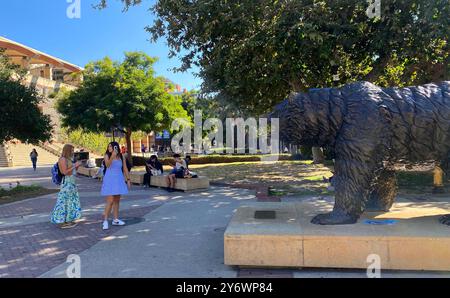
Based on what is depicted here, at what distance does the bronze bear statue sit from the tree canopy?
491 centimetres

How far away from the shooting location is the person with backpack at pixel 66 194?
6.82 metres

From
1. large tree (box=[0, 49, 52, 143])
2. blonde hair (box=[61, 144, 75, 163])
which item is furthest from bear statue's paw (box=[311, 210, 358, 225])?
large tree (box=[0, 49, 52, 143])

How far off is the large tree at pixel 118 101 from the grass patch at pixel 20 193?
6.88m

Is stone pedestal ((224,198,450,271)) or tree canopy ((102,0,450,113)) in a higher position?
tree canopy ((102,0,450,113))

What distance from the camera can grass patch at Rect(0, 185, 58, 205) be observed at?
10773 mm

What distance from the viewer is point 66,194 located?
6.95m

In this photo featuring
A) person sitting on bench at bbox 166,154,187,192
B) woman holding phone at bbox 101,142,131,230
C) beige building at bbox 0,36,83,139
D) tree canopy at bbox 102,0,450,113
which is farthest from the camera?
beige building at bbox 0,36,83,139

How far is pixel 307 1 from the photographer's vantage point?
10445 mm

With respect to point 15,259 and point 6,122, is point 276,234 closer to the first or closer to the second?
point 15,259

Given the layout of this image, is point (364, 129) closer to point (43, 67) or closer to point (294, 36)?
point (294, 36)

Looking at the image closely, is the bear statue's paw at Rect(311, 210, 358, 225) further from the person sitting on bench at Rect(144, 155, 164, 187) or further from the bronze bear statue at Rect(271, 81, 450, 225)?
the person sitting on bench at Rect(144, 155, 164, 187)

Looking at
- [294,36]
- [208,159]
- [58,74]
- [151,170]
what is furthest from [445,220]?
[58,74]

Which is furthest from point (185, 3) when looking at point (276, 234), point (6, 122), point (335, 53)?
point (276, 234)

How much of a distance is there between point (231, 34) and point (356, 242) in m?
8.20
